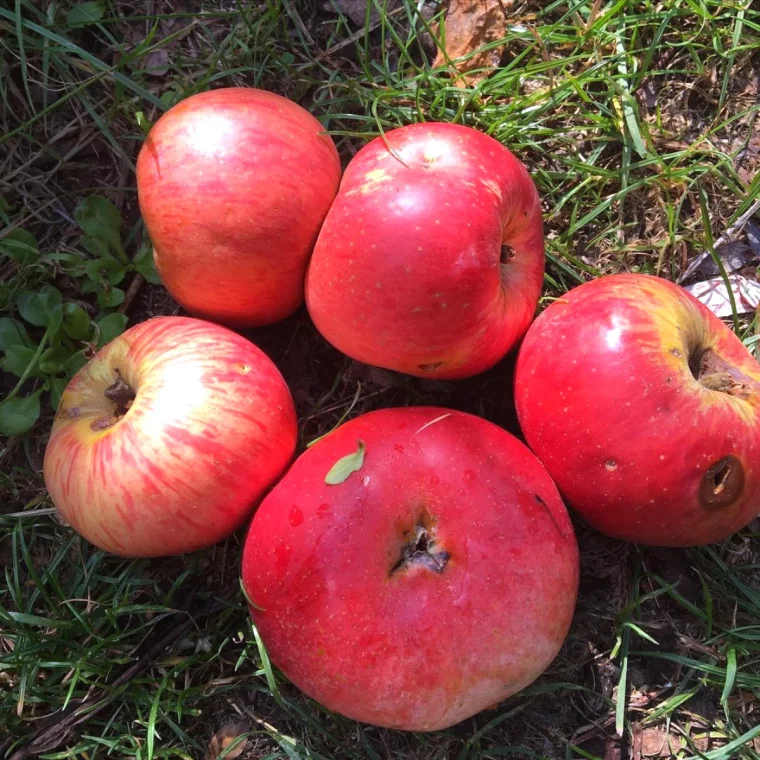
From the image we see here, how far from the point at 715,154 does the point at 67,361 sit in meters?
2.32

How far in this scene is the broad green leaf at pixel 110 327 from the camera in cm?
240

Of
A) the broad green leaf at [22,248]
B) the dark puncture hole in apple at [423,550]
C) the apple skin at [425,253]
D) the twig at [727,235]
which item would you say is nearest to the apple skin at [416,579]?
the dark puncture hole in apple at [423,550]

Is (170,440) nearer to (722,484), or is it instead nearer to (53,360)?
(53,360)

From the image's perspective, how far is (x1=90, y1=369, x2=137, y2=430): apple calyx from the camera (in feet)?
6.38

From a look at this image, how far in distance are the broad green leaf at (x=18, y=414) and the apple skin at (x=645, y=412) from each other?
161cm

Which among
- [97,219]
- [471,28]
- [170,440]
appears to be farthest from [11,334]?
[471,28]

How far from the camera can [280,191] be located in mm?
1907

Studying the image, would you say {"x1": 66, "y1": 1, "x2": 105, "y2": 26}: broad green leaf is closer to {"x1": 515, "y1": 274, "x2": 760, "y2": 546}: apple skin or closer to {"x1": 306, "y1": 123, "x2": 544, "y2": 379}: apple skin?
{"x1": 306, "y1": 123, "x2": 544, "y2": 379}: apple skin

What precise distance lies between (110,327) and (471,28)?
1.60 m

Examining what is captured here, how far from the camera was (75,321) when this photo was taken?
2414 mm

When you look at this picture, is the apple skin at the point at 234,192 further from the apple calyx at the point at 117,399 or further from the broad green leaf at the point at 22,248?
the broad green leaf at the point at 22,248

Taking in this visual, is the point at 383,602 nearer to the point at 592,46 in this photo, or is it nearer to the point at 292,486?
the point at 292,486

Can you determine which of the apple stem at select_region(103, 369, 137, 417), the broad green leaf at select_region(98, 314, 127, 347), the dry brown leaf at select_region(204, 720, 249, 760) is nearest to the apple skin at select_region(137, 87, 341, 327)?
the apple stem at select_region(103, 369, 137, 417)

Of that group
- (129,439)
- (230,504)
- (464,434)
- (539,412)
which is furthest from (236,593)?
(539,412)
